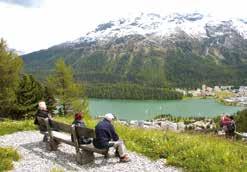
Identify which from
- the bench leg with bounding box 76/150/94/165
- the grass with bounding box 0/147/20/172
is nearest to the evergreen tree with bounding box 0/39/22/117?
the grass with bounding box 0/147/20/172

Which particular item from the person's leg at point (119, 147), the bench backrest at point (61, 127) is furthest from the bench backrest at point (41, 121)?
the person's leg at point (119, 147)

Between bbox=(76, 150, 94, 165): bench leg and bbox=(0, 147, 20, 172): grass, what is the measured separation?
87.6 inches

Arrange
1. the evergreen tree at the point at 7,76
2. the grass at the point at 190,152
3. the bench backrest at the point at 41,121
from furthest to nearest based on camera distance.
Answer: the evergreen tree at the point at 7,76
the bench backrest at the point at 41,121
the grass at the point at 190,152

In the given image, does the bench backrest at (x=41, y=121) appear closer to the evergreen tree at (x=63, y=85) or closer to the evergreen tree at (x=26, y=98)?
the evergreen tree at (x=26, y=98)

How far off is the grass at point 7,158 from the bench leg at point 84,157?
87.6 inches

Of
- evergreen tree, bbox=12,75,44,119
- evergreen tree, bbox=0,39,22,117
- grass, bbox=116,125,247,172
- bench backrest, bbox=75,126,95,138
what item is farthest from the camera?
evergreen tree, bbox=12,75,44,119

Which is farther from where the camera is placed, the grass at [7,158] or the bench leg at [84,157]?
the bench leg at [84,157]

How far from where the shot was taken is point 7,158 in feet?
46.2

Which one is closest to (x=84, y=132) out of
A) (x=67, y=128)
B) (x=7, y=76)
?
(x=67, y=128)

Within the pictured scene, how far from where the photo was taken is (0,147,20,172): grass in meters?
13.0

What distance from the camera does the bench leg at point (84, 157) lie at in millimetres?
14227

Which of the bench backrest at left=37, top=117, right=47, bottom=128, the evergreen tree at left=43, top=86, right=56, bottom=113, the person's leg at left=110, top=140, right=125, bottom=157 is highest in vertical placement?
the bench backrest at left=37, top=117, right=47, bottom=128

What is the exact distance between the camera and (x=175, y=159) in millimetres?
13906

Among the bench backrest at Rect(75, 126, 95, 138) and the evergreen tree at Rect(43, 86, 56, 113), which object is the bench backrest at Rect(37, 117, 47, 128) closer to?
the bench backrest at Rect(75, 126, 95, 138)
